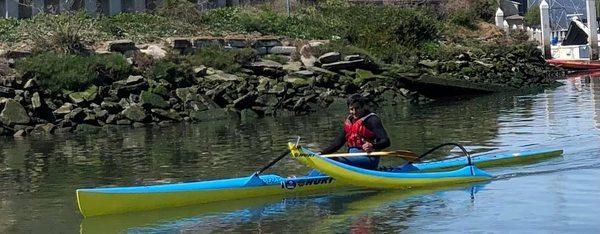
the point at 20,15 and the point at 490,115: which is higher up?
the point at 20,15

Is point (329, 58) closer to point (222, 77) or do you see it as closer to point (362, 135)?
point (222, 77)

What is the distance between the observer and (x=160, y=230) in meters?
11.7

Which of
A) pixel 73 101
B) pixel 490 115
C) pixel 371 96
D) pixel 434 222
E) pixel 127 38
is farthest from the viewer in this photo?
pixel 127 38

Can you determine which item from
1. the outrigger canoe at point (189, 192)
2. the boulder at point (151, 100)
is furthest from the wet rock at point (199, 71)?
the outrigger canoe at point (189, 192)

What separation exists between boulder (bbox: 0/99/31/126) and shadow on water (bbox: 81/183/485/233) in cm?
1622

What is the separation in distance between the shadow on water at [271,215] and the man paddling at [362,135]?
0.47m

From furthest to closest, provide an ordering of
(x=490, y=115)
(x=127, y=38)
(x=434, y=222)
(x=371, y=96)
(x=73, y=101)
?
(x=127, y=38), (x=371, y=96), (x=73, y=101), (x=490, y=115), (x=434, y=222)

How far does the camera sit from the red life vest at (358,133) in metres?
13.4

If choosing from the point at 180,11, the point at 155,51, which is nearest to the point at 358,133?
the point at 155,51

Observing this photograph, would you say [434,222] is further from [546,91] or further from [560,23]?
[560,23]

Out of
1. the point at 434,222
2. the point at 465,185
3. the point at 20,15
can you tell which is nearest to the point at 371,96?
the point at 20,15

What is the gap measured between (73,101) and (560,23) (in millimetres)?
66966

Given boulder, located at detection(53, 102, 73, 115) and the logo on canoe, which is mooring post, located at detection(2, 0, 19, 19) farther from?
the logo on canoe

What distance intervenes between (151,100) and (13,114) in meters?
4.29
